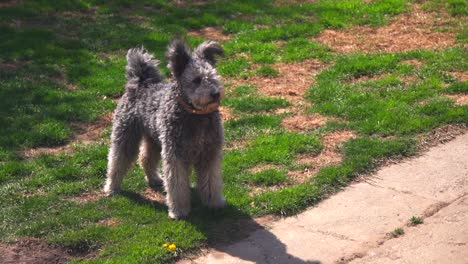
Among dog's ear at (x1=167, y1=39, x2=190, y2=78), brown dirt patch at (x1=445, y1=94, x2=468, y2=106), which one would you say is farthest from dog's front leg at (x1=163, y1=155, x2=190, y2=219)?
brown dirt patch at (x1=445, y1=94, x2=468, y2=106)

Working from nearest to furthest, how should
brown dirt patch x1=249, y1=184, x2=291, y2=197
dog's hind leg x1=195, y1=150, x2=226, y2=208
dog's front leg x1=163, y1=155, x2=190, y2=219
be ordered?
dog's front leg x1=163, y1=155, x2=190, y2=219 → dog's hind leg x1=195, y1=150, x2=226, y2=208 → brown dirt patch x1=249, y1=184, x2=291, y2=197

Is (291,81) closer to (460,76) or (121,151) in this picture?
(460,76)

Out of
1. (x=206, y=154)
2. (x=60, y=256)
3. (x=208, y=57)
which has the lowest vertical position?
(x=60, y=256)

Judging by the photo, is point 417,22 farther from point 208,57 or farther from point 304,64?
point 208,57

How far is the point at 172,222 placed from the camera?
22.8 feet

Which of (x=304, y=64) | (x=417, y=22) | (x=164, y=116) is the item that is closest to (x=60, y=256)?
(x=164, y=116)

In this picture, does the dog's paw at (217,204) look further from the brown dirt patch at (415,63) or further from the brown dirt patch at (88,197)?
the brown dirt patch at (415,63)

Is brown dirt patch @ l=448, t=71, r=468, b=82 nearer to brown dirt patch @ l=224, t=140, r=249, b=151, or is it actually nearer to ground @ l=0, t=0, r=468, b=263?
ground @ l=0, t=0, r=468, b=263

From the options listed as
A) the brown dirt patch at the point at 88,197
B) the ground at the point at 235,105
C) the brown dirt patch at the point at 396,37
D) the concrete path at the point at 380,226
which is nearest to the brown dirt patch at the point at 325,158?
the ground at the point at 235,105

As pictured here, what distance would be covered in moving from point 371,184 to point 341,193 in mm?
355

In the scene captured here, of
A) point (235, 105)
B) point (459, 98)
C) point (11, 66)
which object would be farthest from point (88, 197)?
point (459, 98)

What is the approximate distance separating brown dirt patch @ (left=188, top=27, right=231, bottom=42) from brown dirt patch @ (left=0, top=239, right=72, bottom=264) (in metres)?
6.29

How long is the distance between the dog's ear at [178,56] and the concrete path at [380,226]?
158 cm

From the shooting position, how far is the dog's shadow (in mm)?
6395
